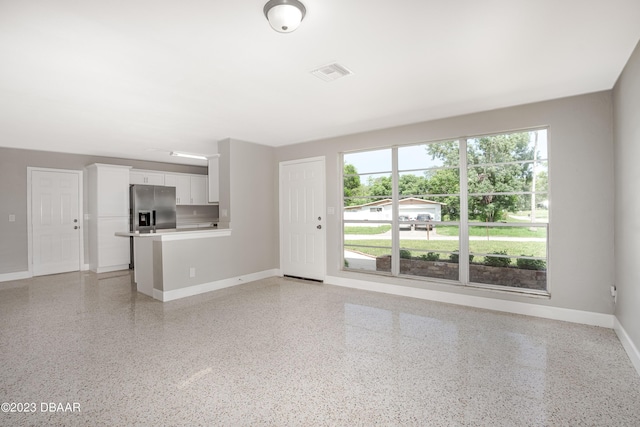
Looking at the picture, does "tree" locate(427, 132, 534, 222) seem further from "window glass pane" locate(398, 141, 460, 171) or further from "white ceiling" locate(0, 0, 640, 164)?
"white ceiling" locate(0, 0, 640, 164)

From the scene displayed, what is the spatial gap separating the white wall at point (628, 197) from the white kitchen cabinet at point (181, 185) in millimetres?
7839

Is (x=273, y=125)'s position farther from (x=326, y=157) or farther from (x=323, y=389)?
(x=323, y=389)

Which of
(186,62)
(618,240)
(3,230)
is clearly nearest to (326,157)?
(186,62)

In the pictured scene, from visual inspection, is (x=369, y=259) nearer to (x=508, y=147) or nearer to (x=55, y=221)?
(x=508, y=147)

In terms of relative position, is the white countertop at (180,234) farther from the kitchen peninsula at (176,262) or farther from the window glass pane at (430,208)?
the window glass pane at (430,208)


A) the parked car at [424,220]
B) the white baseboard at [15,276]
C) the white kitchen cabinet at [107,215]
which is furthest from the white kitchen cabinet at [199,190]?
the parked car at [424,220]

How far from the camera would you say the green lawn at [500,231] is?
3666 millimetres

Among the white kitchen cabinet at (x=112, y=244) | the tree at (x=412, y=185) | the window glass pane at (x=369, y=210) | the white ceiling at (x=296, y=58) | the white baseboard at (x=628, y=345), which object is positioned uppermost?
the white ceiling at (x=296, y=58)

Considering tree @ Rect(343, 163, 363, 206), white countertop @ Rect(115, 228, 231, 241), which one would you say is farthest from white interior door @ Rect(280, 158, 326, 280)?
white countertop @ Rect(115, 228, 231, 241)

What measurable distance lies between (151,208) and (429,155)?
589cm

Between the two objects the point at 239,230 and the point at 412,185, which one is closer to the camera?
the point at 412,185

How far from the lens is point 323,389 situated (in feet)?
6.97

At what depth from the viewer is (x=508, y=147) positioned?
388cm

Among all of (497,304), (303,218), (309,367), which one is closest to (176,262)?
(303,218)
